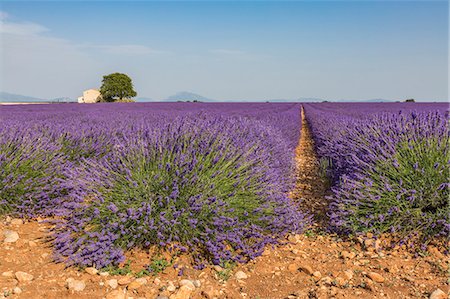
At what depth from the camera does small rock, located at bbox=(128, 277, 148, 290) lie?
229cm

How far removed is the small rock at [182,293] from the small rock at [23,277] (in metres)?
0.90

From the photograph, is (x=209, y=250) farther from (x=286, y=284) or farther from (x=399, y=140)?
(x=399, y=140)

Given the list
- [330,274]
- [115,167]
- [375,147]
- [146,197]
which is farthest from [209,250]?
[375,147]

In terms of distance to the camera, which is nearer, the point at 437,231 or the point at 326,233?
the point at 437,231

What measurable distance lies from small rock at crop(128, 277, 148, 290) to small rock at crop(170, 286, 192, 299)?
249 millimetres

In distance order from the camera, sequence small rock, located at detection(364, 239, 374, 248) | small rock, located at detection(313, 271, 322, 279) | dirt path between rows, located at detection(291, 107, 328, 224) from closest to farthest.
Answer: small rock, located at detection(313, 271, 322, 279) → small rock, located at detection(364, 239, 374, 248) → dirt path between rows, located at detection(291, 107, 328, 224)

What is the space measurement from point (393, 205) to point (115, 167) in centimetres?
227

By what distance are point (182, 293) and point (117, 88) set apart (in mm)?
47440

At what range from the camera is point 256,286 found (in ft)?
7.81

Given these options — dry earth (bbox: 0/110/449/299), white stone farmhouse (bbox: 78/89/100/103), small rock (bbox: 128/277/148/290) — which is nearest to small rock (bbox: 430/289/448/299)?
dry earth (bbox: 0/110/449/299)

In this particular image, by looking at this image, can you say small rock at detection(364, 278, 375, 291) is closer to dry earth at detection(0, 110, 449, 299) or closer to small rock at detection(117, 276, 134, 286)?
dry earth at detection(0, 110, 449, 299)

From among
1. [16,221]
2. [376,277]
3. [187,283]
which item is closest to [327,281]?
[376,277]

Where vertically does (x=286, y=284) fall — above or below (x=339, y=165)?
below

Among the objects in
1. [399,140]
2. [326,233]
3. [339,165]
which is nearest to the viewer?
[326,233]
